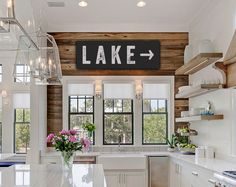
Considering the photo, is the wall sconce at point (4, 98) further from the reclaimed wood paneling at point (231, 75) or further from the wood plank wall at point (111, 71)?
the reclaimed wood paneling at point (231, 75)

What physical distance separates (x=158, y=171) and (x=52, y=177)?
125 inches

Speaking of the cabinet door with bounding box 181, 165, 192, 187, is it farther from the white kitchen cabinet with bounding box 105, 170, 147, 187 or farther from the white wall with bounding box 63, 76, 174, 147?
the white wall with bounding box 63, 76, 174, 147

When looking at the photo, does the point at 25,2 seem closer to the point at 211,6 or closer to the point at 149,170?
the point at 211,6

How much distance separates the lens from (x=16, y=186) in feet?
10.5

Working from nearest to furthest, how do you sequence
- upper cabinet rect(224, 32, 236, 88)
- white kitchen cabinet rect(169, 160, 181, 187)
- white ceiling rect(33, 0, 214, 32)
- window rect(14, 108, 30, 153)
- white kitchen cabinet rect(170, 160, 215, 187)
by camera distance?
upper cabinet rect(224, 32, 236, 88), white kitchen cabinet rect(170, 160, 215, 187), white kitchen cabinet rect(169, 160, 181, 187), white ceiling rect(33, 0, 214, 32), window rect(14, 108, 30, 153)

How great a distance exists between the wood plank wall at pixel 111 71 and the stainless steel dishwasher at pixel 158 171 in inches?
46.1

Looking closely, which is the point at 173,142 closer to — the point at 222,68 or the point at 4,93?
the point at 222,68

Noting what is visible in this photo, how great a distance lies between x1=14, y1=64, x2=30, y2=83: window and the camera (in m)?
3.77

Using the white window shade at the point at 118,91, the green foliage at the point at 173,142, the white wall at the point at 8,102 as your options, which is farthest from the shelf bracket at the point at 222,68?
the white wall at the point at 8,102

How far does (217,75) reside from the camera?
546 cm

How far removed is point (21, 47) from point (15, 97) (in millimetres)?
5879

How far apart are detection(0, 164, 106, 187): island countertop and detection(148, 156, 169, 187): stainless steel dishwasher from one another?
2.17m

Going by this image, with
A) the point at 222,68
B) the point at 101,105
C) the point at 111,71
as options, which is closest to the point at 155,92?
the point at 111,71

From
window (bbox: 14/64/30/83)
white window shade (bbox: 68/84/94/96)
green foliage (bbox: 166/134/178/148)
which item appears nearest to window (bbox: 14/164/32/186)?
window (bbox: 14/64/30/83)
